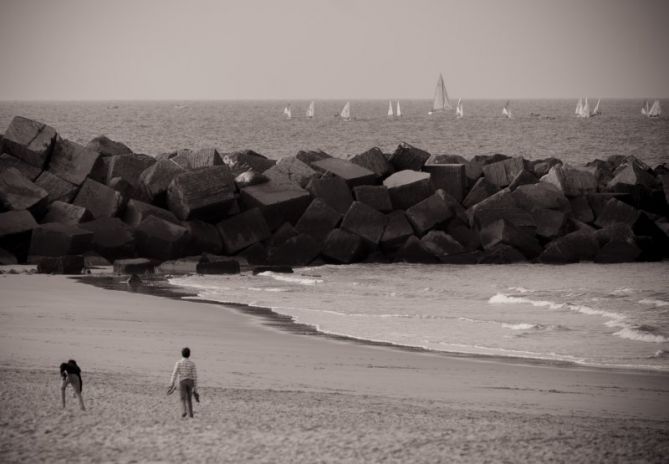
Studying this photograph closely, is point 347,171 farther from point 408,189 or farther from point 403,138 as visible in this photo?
point 403,138

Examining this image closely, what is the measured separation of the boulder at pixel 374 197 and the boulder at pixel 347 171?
1.89ft

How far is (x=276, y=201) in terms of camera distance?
863 inches

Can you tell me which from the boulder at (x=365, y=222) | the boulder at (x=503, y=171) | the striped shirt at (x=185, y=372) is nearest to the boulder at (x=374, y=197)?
the boulder at (x=365, y=222)

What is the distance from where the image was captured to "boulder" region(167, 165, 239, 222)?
828 inches

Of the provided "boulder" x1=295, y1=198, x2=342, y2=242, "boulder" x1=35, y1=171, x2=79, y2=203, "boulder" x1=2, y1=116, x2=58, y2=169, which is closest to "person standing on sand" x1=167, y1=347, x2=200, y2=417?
"boulder" x1=295, y1=198, x2=342, y2=242

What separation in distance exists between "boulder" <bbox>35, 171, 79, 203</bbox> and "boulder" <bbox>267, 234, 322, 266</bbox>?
4.07 meters

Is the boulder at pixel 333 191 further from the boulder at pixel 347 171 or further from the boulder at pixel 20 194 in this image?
the boulder at pixel 20 194

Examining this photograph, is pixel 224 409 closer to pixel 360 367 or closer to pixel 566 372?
pixel 360 367

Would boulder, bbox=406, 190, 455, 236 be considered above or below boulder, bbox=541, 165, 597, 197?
below

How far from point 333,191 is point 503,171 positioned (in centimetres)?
546

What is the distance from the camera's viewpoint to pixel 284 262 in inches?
854

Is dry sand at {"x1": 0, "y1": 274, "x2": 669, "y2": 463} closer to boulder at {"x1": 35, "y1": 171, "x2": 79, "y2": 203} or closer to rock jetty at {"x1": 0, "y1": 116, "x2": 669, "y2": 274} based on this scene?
rock jetty at {"x1": 0, "y1": 116, "x2": 669, "y2": 274}

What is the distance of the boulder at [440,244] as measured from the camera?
2256 cm

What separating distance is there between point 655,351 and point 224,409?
6.67 metres
